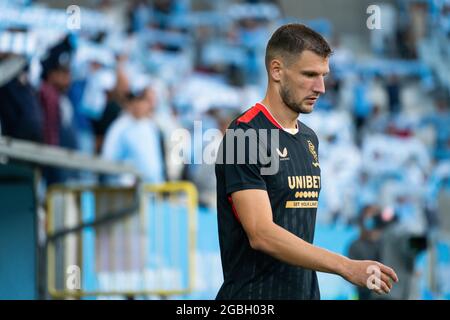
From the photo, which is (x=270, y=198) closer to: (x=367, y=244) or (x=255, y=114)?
(x=255, y=114)

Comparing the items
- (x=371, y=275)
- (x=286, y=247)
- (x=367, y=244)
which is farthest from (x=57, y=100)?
(x=371, y=275)

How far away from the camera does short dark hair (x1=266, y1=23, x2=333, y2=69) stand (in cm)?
455

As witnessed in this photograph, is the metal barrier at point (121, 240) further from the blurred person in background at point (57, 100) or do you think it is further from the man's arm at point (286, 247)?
the man's arm at point (286, 247)

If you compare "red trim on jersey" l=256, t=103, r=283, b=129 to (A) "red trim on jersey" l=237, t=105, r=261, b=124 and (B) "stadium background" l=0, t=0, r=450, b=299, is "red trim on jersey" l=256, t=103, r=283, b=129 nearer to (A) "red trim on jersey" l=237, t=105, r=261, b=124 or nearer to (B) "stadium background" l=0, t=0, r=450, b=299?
(A) "red trim on jersey" l=237, t=105, r=261, b=124

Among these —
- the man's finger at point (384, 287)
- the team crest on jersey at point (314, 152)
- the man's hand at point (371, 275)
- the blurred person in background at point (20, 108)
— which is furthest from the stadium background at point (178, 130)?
the man's finger at point (384, 287)

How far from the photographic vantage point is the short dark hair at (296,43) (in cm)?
455

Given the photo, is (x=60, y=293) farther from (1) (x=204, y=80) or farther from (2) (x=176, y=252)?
(1) (x=204, y=80)

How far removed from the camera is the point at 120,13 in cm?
1672

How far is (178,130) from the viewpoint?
1380cm

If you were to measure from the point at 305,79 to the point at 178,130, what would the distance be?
930 centimetres

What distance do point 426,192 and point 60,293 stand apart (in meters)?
7.87

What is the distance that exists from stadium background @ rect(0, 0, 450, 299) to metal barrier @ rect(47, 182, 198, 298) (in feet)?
0.04

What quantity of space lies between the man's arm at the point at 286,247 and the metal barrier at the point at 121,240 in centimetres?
644

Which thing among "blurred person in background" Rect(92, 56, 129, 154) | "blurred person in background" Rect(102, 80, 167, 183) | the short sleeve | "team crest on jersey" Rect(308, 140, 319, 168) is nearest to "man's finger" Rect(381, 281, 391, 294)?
the short sleeve
